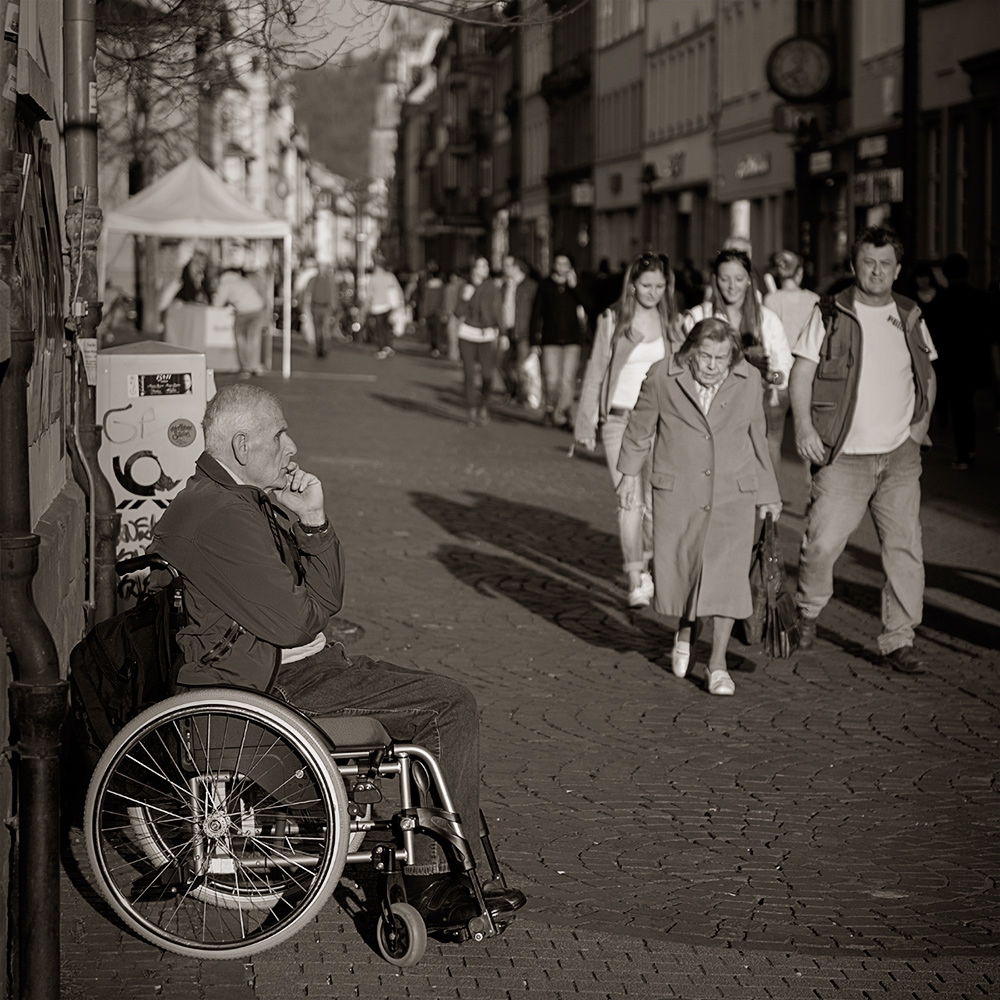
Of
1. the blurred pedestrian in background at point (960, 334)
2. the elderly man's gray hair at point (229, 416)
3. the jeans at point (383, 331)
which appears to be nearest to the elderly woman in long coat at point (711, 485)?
the elderly man's gray hair at point (229, 416)

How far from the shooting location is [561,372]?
23375 millimetres

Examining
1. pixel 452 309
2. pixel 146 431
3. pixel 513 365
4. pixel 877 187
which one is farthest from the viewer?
pixel 452 309

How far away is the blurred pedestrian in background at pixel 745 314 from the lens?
10.4 meters

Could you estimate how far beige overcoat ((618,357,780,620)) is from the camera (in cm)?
852

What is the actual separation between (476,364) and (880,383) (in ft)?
50.0

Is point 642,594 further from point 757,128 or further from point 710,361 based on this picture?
point 757,128

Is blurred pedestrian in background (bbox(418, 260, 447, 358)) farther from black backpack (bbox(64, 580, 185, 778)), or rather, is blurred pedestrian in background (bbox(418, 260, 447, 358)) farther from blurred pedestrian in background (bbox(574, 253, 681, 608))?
black backpack (bbox(64, 580, 185, 778))

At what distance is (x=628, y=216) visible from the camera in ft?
205

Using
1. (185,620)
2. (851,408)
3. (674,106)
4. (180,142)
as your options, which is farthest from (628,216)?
(185,620)

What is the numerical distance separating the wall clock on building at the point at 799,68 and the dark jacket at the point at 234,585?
3062cm

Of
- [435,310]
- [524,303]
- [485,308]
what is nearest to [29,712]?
[485,308]

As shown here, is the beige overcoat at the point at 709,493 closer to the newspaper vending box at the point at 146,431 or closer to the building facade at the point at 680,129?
the newspaper vending box at the point at 146,431

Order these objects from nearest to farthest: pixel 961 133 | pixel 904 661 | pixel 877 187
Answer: pixel 904 661
pixel 961 133
pixel 877 187

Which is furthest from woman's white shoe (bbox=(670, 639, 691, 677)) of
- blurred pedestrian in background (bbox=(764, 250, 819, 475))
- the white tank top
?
blurred pedestrian in background (bbox=(764, 250, 819, 475))
